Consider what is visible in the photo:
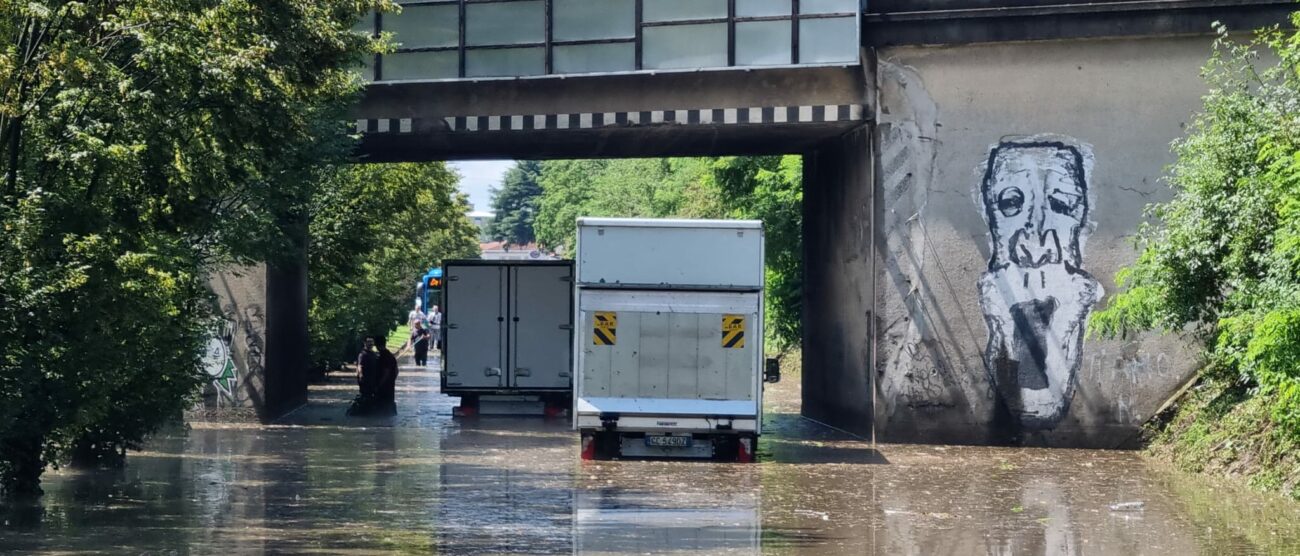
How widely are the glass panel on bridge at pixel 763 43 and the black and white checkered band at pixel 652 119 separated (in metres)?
0.72

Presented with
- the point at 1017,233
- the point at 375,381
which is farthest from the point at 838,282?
the point at 375,381

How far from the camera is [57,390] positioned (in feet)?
49.6

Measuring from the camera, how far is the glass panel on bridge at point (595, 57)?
24516 millimetres

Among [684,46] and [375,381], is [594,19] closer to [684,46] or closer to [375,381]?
[684,46]

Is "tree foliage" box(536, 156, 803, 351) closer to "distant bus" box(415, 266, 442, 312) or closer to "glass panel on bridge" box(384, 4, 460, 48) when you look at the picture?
"distant bus" box(415, 266, 442, 312)

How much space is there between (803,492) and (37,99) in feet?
28.8

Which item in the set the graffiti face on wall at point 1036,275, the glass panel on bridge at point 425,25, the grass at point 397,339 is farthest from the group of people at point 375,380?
the grass at point 397,339

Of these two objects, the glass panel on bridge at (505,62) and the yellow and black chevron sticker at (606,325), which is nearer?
the yellow and black chevron sticker at (606,325)

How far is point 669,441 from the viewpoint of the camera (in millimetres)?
20984

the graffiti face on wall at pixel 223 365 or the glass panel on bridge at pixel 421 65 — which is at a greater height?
the glass panel on bridge at pixel 421 65

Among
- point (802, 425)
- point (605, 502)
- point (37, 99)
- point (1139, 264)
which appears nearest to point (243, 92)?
point (37, 99)

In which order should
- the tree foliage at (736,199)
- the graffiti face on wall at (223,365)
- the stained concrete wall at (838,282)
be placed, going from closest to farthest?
the stained concrete wall at (838,282) < the graffiti face on wall at (223,365) < the tree foliage at (736,199)

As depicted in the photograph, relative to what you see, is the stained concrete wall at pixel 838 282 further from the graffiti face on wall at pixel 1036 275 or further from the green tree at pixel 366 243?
the green tree at pixel 366 243

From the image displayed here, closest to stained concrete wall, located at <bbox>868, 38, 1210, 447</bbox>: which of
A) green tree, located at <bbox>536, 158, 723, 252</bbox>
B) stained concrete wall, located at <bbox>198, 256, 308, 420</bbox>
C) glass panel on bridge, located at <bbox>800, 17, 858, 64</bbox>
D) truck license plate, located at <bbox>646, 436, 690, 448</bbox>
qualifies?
glass panel on bridge, located at <bbox>800, 17, 858, 64</bbox>
